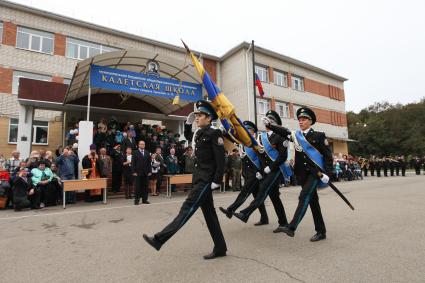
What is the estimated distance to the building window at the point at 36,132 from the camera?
1814 centimetres

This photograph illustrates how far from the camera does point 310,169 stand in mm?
4539

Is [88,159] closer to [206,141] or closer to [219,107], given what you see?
[219,107]

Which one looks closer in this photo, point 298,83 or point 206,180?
point 206,180

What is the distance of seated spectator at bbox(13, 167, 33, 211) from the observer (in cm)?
815

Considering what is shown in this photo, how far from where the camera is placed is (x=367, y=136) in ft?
157

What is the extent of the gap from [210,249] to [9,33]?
2090cm

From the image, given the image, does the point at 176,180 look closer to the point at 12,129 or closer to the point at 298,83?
the point at 12,129

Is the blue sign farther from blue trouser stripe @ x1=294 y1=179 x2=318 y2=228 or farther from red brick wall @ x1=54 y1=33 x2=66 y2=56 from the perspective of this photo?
red brick wall @ x1=54 y1=33 x2=66 y2=56

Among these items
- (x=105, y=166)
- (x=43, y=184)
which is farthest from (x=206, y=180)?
(x=105, y=166)

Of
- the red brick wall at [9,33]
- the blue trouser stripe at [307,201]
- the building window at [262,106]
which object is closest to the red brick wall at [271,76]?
the building window at [262,106]

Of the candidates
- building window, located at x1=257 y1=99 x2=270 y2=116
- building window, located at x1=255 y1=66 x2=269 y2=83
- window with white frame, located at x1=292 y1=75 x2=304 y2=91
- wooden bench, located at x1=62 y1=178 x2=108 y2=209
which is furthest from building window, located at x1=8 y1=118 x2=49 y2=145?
window with white frame, located at x1=292 y1=75 x2=304 y2=91

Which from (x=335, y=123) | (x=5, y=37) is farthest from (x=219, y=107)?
(x=335, y=123)

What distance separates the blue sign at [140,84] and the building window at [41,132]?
10.5m

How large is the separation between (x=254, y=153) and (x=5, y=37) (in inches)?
782
